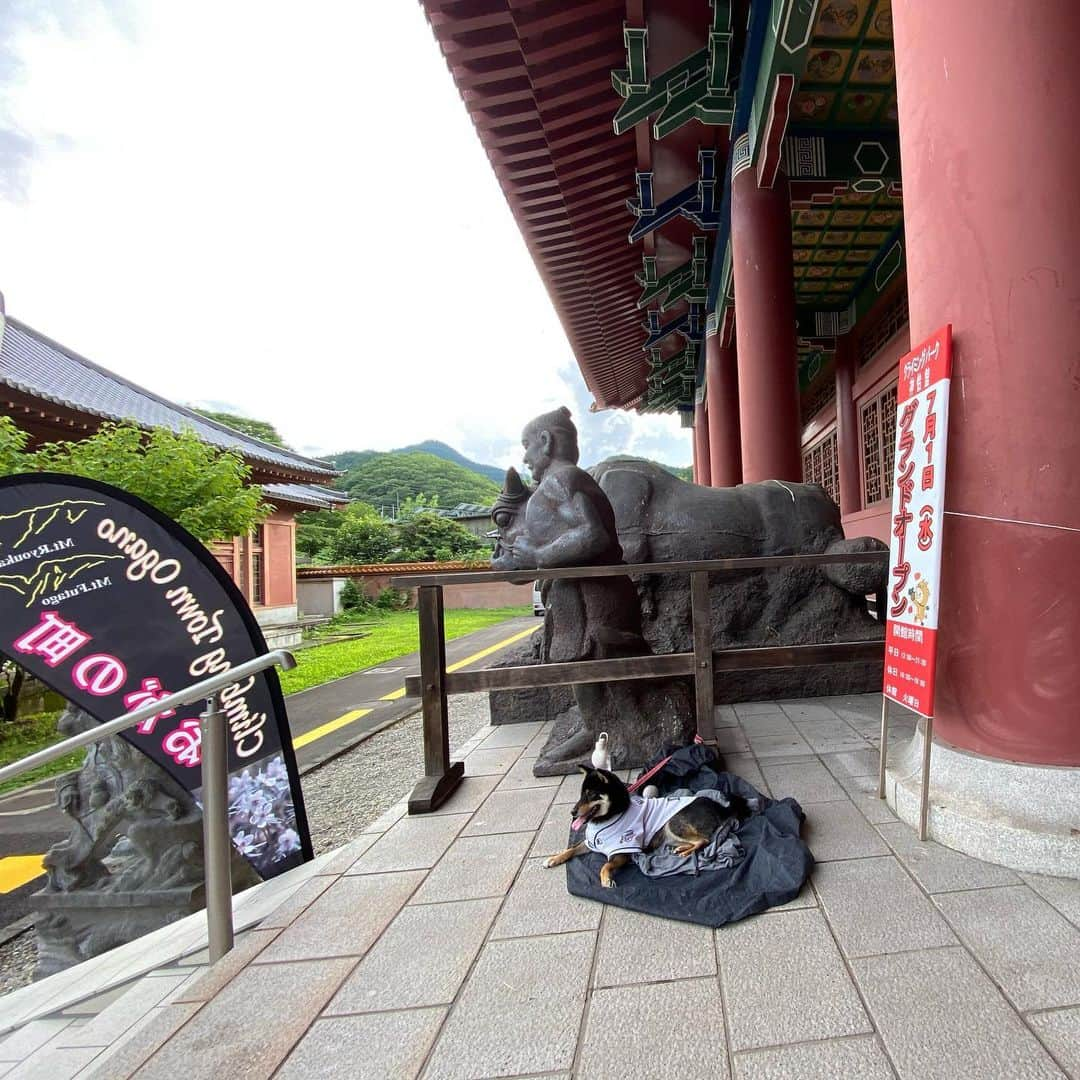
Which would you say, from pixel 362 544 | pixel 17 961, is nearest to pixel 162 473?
pixel 17 961

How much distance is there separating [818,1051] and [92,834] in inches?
152

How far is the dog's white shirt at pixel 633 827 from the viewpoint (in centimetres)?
212

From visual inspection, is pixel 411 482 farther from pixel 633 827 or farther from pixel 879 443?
pixel 633 827

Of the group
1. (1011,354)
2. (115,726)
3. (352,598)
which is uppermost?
(1011,354)

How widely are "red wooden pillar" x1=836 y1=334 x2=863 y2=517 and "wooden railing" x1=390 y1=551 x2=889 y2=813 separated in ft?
25.4

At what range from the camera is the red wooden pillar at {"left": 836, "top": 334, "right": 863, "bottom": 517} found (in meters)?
10.0

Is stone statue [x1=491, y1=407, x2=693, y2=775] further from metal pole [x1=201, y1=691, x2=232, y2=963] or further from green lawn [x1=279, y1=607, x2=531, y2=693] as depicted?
green lawn [x1=279, y1=607, x2=531, y2=693]

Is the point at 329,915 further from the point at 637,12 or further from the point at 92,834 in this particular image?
the point at 637,12

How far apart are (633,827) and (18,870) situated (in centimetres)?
Answer: 426

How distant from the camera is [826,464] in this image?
12273 mm

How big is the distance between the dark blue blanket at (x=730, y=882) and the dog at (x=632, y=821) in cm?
7

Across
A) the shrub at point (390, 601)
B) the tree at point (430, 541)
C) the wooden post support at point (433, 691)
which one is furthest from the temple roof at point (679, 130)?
the tree at point (430, 541)

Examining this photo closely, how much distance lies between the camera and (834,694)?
447cm

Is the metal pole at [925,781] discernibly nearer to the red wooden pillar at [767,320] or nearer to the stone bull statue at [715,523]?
the stone bull statue at [715,523]
